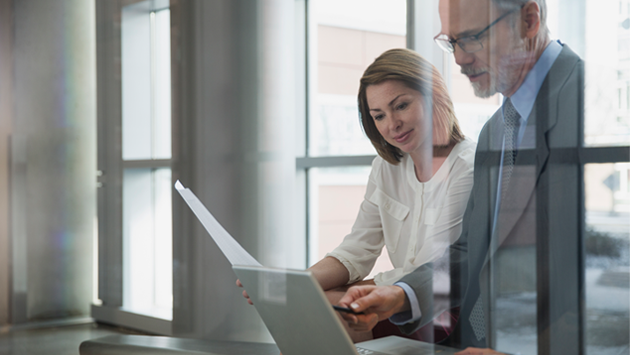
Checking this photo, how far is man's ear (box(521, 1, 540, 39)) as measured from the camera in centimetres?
92

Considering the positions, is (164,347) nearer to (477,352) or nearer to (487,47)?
(477,352)

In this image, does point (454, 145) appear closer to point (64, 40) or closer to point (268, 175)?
point (268, 175)

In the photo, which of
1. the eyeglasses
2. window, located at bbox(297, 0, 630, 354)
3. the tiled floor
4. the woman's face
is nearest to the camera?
window, located at bbox(297, 0, 630, 354)

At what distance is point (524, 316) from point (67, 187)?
4.86 feet

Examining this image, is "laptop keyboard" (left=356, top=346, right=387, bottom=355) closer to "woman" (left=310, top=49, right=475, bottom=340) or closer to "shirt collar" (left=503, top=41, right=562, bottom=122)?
"woman" (left=310, top=49, right=475, bottom=340)

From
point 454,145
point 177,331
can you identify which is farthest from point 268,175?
point 454,145

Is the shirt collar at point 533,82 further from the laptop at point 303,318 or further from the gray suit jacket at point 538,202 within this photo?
the laptop at point 303,318

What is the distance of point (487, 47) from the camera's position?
Answer: 3.18 ft

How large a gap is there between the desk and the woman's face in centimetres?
64

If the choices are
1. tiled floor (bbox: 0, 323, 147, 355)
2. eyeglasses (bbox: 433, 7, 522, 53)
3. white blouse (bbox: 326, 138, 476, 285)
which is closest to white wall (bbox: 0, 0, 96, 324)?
tiled floor (bbox: 0, 323, 147, 355)

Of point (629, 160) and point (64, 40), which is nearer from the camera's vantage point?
point (629, 160)

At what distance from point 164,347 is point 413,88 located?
3.15ft

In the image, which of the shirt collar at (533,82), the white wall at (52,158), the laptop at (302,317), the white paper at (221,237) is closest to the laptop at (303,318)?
the laptop at (302,317)

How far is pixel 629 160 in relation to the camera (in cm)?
85
